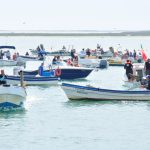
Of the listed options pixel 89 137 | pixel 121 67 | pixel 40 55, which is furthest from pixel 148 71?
pixel 40 55

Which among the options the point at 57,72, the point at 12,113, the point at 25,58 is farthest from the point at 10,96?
the point at 25,58

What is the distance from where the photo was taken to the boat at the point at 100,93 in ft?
114

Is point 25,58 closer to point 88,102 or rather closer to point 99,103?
point 88,102

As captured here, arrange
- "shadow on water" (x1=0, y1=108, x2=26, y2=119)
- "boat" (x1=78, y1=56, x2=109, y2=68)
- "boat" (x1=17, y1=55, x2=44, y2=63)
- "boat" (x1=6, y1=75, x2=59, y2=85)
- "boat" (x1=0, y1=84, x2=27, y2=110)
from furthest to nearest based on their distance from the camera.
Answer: "boat" (x1=17, y1=55, x2=44, y2=63), "boat" (x1=78, y1=56, x2=109, y2=68), "boat" (x1=6, y1=75, x2=59, y2=85), "boat" (x1=0, y1=84, x2=27, y2=110), "shadow on water" (x1=0, y1=108, x2=26, y2=119)

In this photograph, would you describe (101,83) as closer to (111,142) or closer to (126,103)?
(126,103)

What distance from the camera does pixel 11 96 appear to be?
31.5 metres

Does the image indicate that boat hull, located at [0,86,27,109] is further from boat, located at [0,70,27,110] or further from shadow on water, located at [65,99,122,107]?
shadow on water, located at [65,99,122,107]

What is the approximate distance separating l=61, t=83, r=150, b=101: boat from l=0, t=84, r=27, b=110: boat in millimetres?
3485

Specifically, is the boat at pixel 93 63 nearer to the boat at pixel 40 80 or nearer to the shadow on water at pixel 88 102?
the boat at pixel 40 80

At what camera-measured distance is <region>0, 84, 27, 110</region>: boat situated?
31.2 metres

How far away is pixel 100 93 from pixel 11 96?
5254mm

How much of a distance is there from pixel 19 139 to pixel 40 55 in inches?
1782

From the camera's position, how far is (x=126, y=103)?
3459cm

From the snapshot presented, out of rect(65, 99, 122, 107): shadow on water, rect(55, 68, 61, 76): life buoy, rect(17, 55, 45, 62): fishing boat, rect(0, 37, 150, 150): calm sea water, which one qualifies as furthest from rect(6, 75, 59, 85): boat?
rect(17, 55, 45, 62): fishing boat
